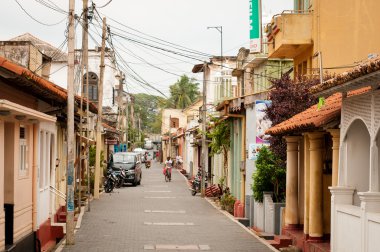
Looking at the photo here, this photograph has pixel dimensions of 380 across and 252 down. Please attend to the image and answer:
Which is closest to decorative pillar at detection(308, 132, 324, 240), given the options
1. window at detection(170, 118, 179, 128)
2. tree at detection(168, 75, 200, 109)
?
tree at detection(168, 75, 200, 109)

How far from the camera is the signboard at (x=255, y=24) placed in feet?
79.9

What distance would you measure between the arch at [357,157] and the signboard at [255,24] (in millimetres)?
12865

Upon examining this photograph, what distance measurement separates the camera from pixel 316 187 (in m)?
14.7

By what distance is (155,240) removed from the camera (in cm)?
1816

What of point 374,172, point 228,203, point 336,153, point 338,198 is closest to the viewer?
point 374,172

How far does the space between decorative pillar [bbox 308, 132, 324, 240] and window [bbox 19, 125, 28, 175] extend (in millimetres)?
5939

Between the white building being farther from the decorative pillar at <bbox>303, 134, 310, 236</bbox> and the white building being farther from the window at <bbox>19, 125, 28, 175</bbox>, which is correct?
the window at <bbox>19, 125, 28, 175</bbox>

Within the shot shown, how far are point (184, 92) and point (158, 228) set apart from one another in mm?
76773

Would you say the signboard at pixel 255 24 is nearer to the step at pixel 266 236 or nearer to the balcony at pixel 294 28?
the balcony at pixel 294 28

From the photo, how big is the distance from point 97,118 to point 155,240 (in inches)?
646

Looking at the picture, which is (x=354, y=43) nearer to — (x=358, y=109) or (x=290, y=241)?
(x=290, y=241)

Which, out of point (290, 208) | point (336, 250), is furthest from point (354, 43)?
point (336, 250)

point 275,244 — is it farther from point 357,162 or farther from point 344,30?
point 344,30

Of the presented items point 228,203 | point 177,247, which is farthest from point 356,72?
point 228,203
